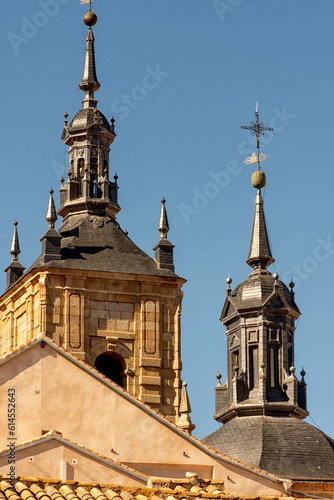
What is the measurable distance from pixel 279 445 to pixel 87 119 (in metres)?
14.2

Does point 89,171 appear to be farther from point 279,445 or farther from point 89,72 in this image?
point 279,445

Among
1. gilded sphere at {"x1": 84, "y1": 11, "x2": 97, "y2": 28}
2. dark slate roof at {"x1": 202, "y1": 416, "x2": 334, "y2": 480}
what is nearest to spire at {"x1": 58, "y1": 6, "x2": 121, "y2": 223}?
gilded sphere at {"x1": 84, "y1": 11, "x2": 97, "y2": 28}

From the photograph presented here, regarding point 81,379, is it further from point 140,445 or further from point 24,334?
point 24,334

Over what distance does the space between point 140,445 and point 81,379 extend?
224 cm

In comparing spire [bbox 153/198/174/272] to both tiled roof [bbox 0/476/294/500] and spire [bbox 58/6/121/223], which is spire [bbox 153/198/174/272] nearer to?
spire [bbox 58/6/121/223]

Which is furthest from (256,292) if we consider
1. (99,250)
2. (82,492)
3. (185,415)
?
(82,492)

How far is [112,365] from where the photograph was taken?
67.4m

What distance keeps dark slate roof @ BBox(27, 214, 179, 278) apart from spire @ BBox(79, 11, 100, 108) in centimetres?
480

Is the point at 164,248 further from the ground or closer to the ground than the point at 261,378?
further from the ground

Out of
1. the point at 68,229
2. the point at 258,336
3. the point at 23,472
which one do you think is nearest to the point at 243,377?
the point at 258,336

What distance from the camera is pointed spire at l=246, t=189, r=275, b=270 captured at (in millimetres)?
84000

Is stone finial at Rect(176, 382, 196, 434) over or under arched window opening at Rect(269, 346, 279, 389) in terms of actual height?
under

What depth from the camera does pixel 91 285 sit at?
67750 mm

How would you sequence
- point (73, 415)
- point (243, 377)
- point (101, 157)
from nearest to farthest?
1. point (73, 415)
2. point (101, 157)
3. point (243, 377)
